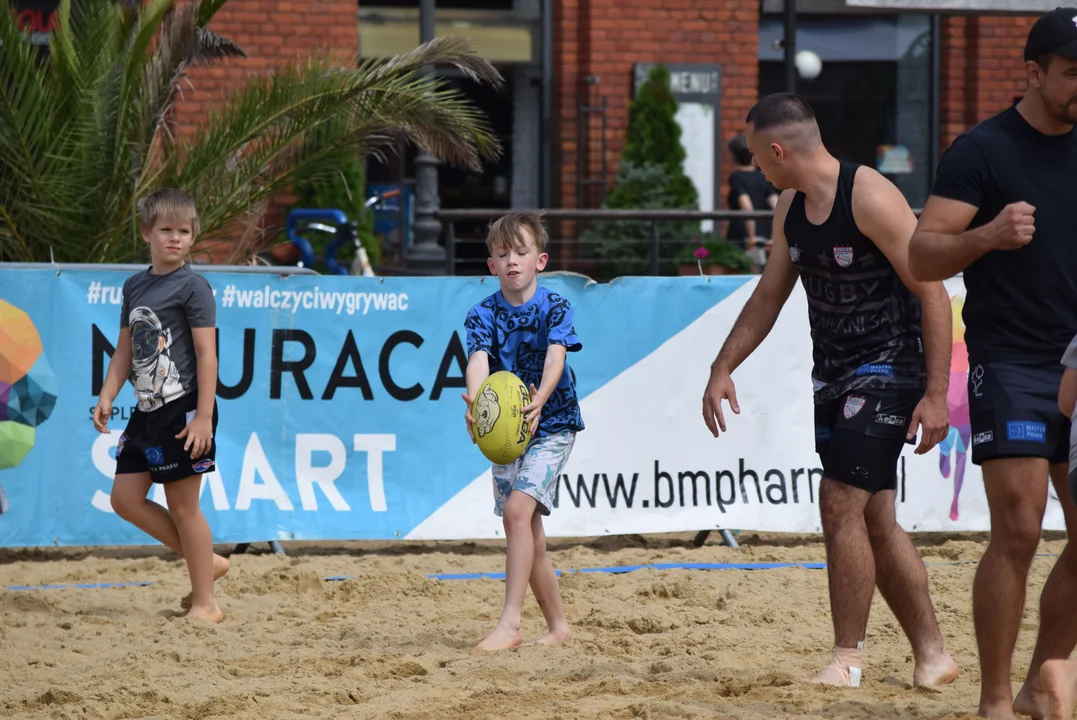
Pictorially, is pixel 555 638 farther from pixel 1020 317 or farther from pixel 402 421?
pixel 402 421

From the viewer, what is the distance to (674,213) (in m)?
11.8

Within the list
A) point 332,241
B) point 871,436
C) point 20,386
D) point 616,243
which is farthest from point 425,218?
point 871,436

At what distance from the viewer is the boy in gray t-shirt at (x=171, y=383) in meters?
6.05

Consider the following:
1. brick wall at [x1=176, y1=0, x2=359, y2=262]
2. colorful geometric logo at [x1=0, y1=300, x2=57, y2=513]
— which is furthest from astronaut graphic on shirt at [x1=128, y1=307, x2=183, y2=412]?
brick wall at [x1=176, y1=0, x2=359, y2=262]

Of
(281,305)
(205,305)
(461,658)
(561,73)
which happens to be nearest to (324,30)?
(561,73)

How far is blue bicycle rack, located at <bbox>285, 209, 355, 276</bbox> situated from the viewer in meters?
12.0

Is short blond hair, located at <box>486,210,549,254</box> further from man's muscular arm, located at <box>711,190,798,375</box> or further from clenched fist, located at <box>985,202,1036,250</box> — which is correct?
clenched fist, located at <box>985,202,1036,250</box>

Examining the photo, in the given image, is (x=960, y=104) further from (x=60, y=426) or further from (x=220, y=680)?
(x=220, y=680)

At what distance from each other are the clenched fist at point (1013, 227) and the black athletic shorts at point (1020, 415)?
0.42 metres

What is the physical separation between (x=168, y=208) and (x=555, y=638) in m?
2.44

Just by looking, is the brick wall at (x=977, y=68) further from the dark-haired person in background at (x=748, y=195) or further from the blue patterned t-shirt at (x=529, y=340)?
the blue patterned t-shirt at (x=529, y=340)

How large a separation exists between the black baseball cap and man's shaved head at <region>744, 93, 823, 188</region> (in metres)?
0.94

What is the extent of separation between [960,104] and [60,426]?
12.2 meters

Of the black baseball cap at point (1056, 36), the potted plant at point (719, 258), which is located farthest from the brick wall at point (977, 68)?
the black baseball cap at point (1056, 36)
